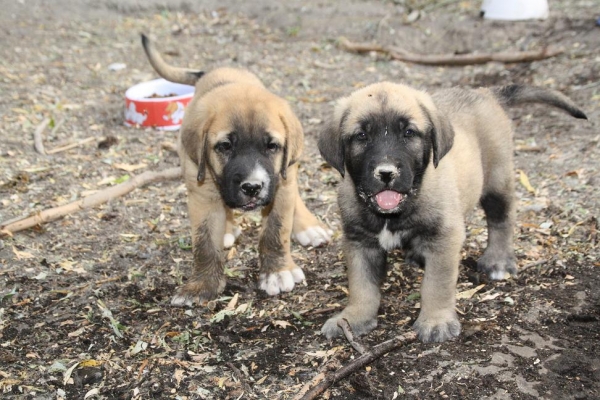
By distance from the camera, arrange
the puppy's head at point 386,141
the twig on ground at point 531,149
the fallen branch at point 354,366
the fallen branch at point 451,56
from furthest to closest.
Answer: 1. the fallen branch at point 451,56
2. the twig on ground at point 531,149
3. the puppy's head at point 386,141
4. the fallen branch at point 354,366

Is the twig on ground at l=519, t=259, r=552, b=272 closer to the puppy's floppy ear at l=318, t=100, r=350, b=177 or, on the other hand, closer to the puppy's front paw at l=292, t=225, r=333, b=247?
the puppy's front paw at l=292, t=225, r=333, b=247

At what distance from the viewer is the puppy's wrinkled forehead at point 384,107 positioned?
4152mm

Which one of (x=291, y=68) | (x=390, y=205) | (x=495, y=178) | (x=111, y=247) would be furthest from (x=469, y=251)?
(x=291, y=68)

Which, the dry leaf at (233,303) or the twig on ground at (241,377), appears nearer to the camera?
the twig on ground at (241,377)

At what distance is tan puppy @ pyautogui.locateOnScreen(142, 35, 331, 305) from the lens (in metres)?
4.72

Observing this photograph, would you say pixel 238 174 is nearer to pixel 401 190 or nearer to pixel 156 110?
pixel 401 190

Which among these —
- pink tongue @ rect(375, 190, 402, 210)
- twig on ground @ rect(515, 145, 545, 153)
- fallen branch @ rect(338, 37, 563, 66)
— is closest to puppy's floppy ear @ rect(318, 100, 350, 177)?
pink tongue @ rect(375, 190, 402, 210)

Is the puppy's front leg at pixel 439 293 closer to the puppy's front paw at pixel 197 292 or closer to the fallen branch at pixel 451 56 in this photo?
the puppy's front paw at pixel 197 292

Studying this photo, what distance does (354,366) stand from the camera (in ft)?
13.4

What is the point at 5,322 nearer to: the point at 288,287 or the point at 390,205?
the point at 288,287

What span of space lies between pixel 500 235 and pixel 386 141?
1569 millimetres

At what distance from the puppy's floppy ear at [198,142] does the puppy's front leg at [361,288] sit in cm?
108

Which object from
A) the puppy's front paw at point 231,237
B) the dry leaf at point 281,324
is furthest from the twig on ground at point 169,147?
the dry leaf at point 281,324

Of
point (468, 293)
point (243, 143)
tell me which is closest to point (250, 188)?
point (243, 143)
